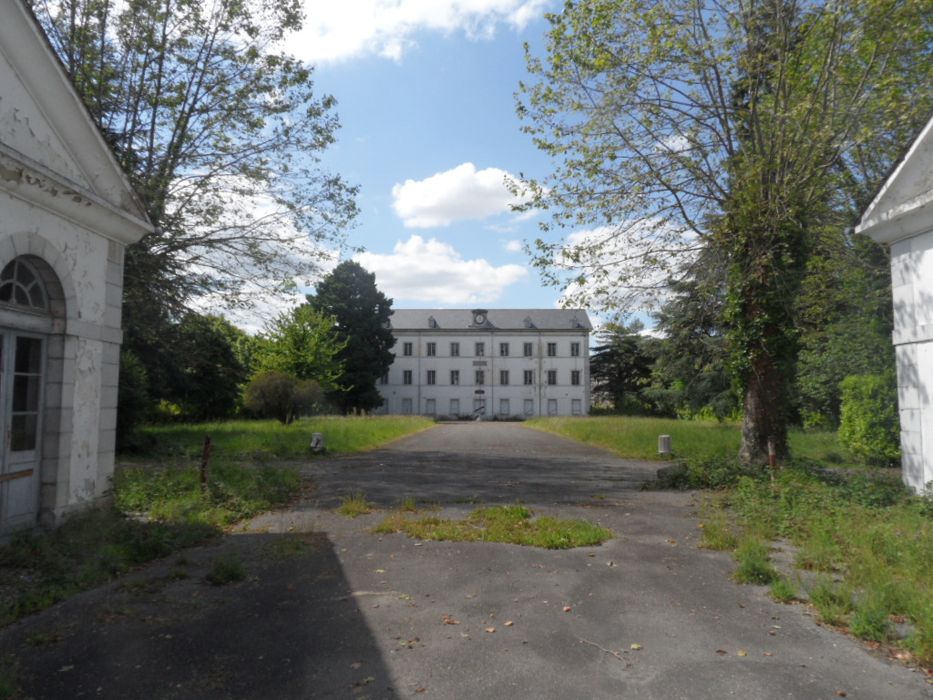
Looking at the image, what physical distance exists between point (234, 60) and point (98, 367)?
27.7 feet

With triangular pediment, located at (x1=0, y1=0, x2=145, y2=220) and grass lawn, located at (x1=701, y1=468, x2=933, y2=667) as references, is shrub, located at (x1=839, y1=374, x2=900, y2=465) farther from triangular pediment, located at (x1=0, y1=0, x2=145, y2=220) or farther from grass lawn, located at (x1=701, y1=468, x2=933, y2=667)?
triangular pediment, located at (x1=0, y1=0, x2=145, y2=220)

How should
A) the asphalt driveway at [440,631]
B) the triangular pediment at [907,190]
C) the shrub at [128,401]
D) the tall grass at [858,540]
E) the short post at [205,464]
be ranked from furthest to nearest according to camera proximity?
the shrub at [128,401]
the short post at [205,464]
the triangular pediment at [907,190]
the tall grass at [858,540]
the asphalt driveway at [440,631]

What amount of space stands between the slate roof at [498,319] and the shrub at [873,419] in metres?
56.7

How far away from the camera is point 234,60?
14031 millimetres

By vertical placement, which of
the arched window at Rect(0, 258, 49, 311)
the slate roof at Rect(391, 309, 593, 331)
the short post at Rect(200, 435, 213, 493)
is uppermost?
the slate roof at Rect(391, 309, 593, 331)

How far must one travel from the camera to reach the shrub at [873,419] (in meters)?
15.8

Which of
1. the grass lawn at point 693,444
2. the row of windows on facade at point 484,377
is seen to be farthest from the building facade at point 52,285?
the row of windows on facade at point 484,377

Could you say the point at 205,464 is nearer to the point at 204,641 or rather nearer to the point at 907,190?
the point at 204,641

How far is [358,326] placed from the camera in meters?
55.6

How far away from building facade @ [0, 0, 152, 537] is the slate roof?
66.9m

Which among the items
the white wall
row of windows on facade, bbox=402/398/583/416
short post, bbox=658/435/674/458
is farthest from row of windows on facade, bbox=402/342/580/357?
short post, bbox=658/435/674/458

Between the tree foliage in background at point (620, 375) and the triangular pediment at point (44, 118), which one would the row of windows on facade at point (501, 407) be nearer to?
the tree foliage in background at point (620, 375)

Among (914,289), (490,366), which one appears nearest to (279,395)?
(914,289)

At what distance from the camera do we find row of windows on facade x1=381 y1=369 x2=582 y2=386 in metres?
72.7
